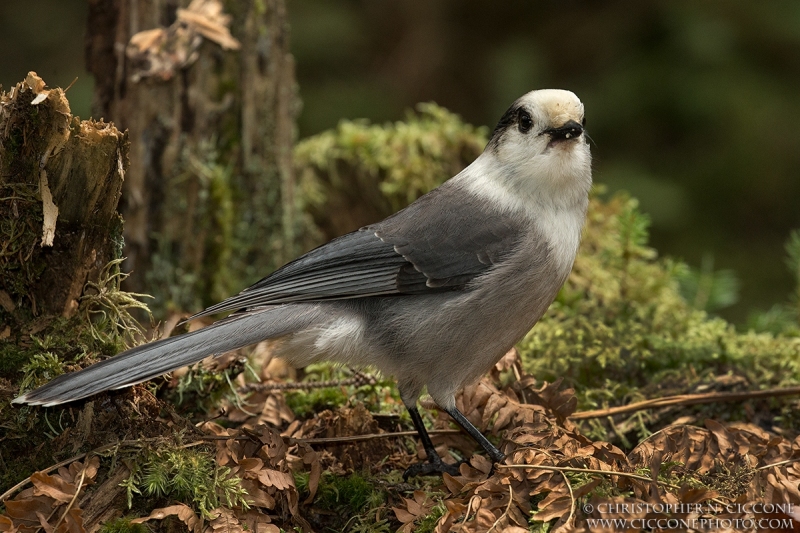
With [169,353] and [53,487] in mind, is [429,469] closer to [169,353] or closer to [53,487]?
[169,353]

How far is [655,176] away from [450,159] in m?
2.69

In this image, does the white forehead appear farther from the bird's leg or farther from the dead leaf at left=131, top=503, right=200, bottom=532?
the dead leaf at left=131, top=503, right=200, bottom=532

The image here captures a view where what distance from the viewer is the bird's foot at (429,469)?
11.3 feet

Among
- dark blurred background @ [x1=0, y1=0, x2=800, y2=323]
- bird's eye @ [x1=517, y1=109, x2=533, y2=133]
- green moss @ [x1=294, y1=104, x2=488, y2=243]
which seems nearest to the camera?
bird's eye @ [x1=517, y1=109, x2=533, y2=133]

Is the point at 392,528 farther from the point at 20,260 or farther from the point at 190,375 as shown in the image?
the point at 20,260

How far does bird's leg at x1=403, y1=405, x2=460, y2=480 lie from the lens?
3439 millimetres

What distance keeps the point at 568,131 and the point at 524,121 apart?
0.24 metres

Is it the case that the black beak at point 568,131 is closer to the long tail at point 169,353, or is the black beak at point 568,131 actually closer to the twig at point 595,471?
the long tail at point 169,353

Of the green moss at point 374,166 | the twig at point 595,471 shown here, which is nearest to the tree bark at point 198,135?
the green moss at point 374,166

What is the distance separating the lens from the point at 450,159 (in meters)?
6.41

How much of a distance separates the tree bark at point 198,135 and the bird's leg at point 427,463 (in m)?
2.24

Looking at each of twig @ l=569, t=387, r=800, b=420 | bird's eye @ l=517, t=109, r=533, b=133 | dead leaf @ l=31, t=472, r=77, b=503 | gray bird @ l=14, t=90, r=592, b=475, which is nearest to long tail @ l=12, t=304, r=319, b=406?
gray bird @ l=14, t=90, r=592, b=475

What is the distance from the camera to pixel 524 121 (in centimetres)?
365

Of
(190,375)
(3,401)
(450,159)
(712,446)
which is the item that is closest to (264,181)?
(450,159)
